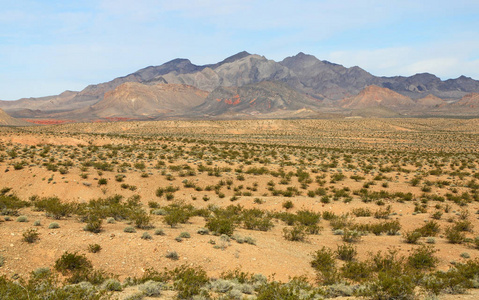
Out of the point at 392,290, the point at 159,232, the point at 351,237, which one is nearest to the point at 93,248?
the point at 159,232

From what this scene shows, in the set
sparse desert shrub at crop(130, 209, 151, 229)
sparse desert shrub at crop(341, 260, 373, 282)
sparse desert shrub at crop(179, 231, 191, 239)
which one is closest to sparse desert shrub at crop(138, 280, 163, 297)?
sparse desert shrub at crop(179, 231, 191, 239)

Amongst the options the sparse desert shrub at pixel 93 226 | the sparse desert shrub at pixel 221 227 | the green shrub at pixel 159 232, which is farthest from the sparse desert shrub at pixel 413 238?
the sparse desert shrub at pixel 93 226

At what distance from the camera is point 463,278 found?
749 cm

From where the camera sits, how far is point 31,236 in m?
8.90

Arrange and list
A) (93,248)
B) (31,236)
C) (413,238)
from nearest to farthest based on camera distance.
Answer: (31,236), (93,248), (413,238)

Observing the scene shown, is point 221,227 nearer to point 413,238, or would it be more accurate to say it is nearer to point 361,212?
point 413,238

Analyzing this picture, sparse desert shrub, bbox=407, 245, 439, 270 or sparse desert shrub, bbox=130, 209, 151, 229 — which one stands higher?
sparse desert shrub, bbox=130, 209, 151, 229

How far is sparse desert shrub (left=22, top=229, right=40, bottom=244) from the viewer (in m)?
8.86

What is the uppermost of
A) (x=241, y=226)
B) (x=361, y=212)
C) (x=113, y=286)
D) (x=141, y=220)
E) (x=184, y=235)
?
(x=141, y=220)

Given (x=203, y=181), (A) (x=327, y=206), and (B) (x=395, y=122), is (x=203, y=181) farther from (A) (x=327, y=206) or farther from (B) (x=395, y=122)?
(B) (x=395, y=122)

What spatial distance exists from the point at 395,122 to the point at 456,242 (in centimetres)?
12397

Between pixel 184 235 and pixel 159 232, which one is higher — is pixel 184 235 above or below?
below

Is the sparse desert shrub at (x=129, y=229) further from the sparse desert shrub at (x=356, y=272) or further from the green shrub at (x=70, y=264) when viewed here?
the sparse desert shrub at (x=356, y=272)

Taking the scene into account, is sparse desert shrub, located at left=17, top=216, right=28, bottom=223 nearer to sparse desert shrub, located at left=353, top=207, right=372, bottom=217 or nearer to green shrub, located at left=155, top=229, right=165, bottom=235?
green shrub, located at left=155, top=229, right=165, bottom=235
